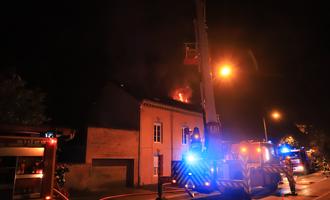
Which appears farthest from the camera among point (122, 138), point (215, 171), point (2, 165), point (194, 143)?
point (122, 138)

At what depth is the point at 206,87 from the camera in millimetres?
11273

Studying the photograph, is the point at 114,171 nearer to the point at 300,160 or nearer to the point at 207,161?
the point at 207,161

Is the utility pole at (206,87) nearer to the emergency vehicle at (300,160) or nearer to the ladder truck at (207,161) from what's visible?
the ladder truck at (207,161)

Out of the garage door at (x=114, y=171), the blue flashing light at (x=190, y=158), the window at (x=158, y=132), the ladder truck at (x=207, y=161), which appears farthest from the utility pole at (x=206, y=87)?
the window at (x=158, y=132)

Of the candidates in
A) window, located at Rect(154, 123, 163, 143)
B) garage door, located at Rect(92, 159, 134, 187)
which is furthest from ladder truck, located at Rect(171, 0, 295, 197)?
window, located at Rect(154, 123, 163, 143)

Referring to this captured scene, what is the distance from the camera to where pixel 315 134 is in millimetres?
34375

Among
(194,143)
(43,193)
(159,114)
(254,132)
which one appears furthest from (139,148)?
(254,132)

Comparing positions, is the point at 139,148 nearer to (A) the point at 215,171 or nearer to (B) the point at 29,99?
(B) the point at 29,99

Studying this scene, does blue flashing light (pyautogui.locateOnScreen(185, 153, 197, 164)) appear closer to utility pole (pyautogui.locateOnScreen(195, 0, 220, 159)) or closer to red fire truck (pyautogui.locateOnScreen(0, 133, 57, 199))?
utility pole (pyautogui.locateOnScreen(195, 0, 220, 159))

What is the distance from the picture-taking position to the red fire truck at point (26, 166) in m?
7.90

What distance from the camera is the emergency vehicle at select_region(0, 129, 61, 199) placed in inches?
311

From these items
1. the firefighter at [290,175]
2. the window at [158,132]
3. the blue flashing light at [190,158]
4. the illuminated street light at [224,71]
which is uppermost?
the illuminated street light at [224,71]

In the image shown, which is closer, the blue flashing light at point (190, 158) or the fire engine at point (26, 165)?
the fire engine at point (26, 165)

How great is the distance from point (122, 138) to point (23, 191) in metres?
13.2
